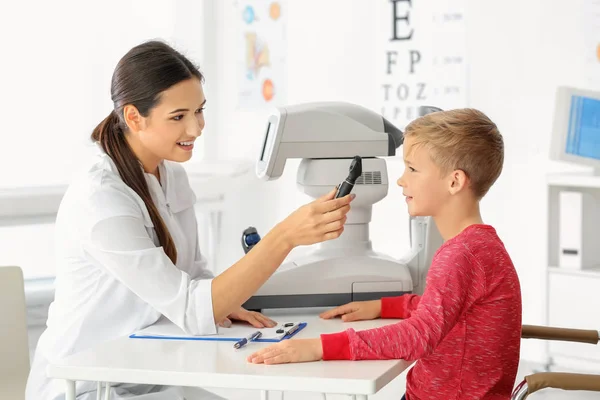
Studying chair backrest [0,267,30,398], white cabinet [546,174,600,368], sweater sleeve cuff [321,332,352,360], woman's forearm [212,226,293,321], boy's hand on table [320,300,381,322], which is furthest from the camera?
white cabinet [546,174,600,368]

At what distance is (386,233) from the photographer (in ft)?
13.9

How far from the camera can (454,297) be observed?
1.41 meters

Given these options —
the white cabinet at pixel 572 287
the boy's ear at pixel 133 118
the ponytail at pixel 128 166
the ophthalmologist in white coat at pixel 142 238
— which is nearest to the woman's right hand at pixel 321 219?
the ophthalmologist in white coat at pixel 142 238

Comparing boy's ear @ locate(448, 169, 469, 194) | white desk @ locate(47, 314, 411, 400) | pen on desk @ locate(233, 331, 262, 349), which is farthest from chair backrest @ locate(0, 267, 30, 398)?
boy's ear @ locate(448, 169, 469, 194)

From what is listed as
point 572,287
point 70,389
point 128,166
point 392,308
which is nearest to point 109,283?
point 128,166

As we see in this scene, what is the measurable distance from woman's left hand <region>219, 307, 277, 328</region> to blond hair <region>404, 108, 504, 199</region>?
0.47m

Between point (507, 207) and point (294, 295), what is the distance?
2.32m

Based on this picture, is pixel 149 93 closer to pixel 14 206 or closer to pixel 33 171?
pixel 14 206

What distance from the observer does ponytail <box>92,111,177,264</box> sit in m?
1.79

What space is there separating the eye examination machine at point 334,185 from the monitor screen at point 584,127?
1.79 meters

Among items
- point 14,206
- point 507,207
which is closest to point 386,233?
point 507,207

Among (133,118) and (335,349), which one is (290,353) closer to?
(335,349)

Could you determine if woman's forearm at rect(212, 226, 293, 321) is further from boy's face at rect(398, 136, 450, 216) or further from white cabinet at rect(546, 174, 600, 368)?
white cabinet at rect(546, 174, 600, 368)

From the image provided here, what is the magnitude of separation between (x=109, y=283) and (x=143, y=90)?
1.36ft
